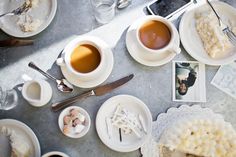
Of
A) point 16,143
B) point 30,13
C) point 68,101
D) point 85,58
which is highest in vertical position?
point 30,13

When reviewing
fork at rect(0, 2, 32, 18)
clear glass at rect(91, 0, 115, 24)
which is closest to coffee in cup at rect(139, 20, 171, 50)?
clear glass at rect(91, 0, 115, 24)

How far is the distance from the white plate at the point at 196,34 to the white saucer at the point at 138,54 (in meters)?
0.04

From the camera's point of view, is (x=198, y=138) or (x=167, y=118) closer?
(x=198, y=138)

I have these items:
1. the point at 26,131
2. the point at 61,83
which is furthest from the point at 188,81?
the point at 26,131

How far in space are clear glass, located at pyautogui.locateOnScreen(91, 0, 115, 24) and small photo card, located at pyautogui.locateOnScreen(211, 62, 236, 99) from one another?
341 mm

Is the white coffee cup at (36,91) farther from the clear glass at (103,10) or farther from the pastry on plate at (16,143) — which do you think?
the clear glass at (103,10)

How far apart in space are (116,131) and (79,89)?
15cm

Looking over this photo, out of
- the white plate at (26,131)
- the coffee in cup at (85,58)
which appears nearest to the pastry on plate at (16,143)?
the white plate at (26,131)

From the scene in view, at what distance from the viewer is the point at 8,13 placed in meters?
1.15

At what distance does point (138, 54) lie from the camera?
44.5 inches

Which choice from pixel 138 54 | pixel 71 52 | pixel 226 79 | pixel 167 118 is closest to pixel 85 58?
pixel 71 52

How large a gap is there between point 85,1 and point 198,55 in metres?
0.36

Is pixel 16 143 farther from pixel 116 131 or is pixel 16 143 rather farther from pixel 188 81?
pixel 188 81

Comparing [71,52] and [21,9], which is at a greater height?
[21,9]
